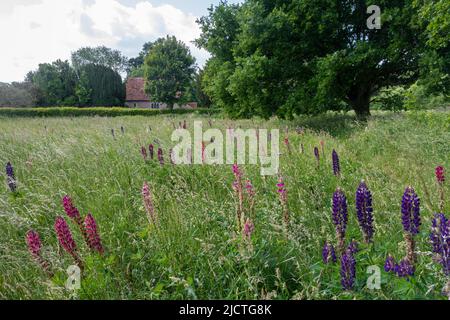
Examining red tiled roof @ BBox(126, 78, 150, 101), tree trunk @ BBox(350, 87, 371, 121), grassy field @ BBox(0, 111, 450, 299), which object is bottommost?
grassy field @ BBox(0, 111, 450, 299)

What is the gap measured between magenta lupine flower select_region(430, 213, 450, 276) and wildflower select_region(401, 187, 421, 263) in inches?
4.1

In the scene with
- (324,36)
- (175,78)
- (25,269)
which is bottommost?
(25,269)

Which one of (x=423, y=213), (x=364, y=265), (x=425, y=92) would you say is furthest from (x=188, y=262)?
(x=425, y=92)

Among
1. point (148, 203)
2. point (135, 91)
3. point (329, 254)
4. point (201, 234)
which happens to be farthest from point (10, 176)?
point (135, 91)

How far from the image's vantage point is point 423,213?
111 inches

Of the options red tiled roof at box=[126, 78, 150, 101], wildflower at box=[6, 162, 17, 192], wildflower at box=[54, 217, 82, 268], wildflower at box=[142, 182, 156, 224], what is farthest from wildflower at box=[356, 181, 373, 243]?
red tiled roof at box=[126, 78, 150, 101]

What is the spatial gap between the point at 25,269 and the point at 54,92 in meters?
49.1

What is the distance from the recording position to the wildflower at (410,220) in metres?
1.81

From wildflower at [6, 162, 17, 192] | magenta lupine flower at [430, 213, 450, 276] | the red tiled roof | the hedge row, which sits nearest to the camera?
magenta lupine flower at [430, 213, 450, 276]

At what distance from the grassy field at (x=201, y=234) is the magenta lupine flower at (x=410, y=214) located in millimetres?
243

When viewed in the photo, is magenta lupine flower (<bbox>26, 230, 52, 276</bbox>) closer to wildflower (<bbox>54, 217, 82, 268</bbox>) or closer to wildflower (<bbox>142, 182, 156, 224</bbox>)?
wildflower (<bbox>54, 217, 82, 268</bbox>)

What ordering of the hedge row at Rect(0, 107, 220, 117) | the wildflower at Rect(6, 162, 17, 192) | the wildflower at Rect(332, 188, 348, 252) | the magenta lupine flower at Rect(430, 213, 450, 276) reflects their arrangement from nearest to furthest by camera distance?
→ 1. the magenta lupine flower at Rect(430, 213, 450, 276)
2. the wildflower at Rect(332, 188, 348, 252)
3. the wildflower at Rect(6, 162, 17, 192)
4. the hedge row at Rect(0, 107, 220, 117)

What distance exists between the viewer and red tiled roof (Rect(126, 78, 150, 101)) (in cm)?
5694
